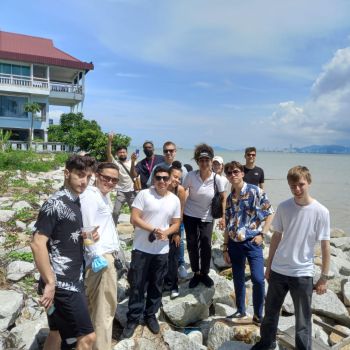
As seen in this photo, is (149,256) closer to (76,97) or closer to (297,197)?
(297,197)

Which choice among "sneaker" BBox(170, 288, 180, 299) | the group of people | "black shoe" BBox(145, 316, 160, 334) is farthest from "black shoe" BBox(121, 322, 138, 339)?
"sneaker" BBox(170, 288, 180, 299)

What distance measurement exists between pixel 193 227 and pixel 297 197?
5.69 ft

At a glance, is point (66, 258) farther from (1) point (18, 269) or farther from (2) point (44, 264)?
(1) point (18, 269)

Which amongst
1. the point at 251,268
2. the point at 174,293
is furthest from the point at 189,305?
the point at 251,268

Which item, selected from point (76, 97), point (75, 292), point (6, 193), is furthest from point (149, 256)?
point (76, 97)

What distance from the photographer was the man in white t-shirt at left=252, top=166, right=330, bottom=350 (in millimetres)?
3385

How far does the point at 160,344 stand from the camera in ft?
12.9

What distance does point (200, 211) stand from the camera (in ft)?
15.5

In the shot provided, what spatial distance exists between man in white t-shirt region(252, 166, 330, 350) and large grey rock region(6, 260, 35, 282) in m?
3.41

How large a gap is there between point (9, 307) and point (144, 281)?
1531 millimetres

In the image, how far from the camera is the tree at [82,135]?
21.6 metres

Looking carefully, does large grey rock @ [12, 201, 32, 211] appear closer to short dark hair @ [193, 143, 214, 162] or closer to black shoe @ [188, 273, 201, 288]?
black shoe @ [188, 273, 201, 288]

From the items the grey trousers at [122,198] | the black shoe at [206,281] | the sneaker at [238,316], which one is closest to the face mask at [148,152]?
the grey trousers at [122,198]

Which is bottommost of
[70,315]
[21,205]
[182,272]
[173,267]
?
[182,272]
